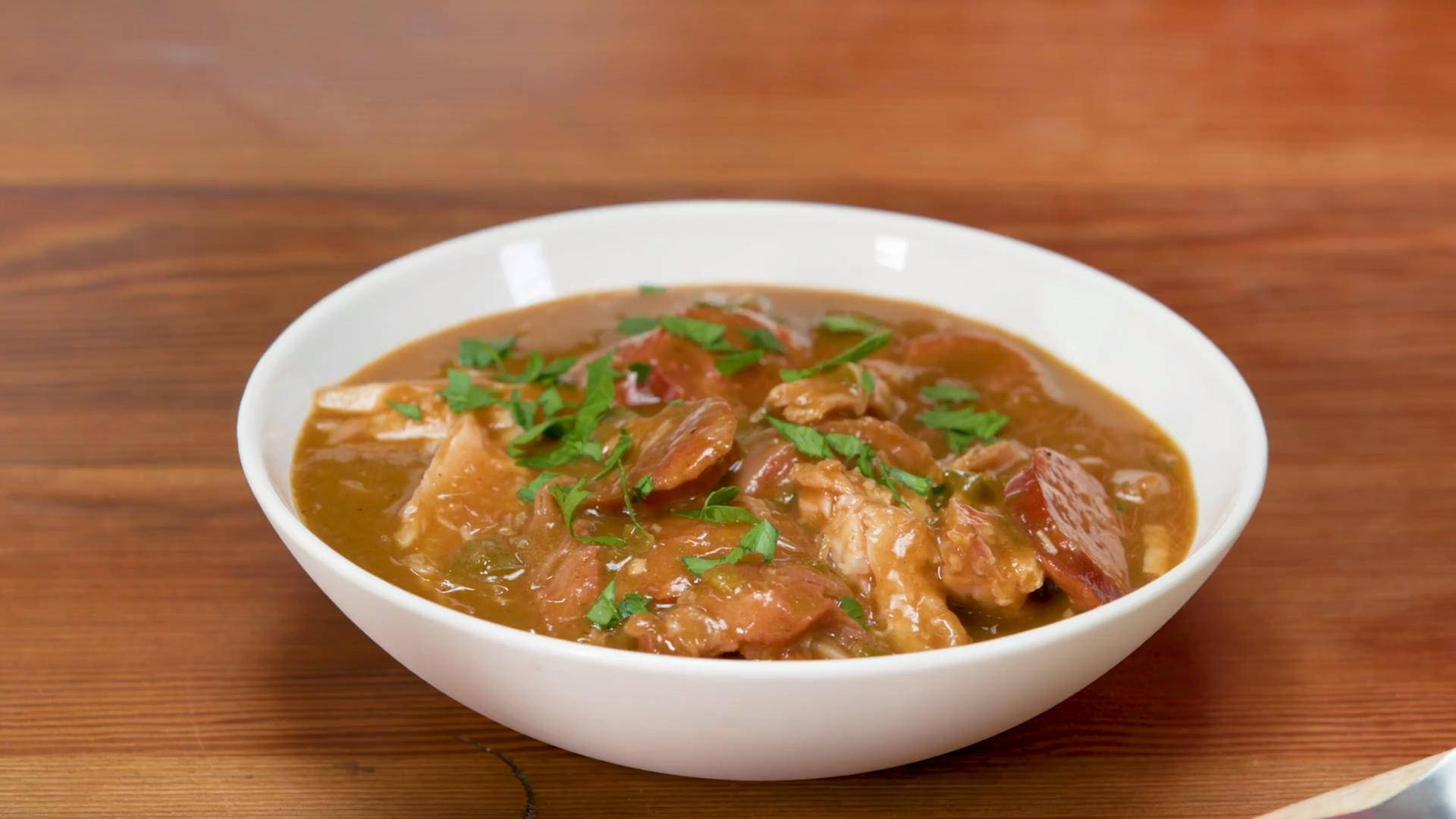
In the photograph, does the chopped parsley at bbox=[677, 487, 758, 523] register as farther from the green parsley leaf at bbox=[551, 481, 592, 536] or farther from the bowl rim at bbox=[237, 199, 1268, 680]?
the bowl rim at bbox=[237, 199, 1268, 680]

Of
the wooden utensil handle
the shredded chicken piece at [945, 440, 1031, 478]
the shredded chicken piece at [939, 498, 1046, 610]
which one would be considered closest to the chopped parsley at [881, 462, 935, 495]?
the shredded chicken piece at [945, 440, 1031, 478]

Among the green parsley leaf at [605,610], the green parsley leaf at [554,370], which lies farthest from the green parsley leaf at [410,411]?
the green parsley leaf at [605,610]

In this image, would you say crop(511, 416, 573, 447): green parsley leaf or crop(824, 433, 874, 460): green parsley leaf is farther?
crop(511, 416, 573, 447): green parsley leaf

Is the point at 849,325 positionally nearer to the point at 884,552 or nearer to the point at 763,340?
the point at 763,340

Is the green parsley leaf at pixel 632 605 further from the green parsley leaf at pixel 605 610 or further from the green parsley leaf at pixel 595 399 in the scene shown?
the green parsley leaf at pixel 595 399

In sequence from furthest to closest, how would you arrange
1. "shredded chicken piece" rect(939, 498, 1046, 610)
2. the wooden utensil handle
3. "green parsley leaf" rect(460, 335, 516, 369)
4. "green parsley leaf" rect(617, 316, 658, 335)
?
"green parsley leaf" rect(617, 316, 658, 335), "green parsley leaf" rect(460, 335, 516, 369), "shredded chicken piece" rect(939, 498, 1046, 610), the wooden utensil handle

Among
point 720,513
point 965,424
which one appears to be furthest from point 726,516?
point 965,424

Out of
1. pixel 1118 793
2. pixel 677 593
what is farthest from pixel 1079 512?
pixel 677 593

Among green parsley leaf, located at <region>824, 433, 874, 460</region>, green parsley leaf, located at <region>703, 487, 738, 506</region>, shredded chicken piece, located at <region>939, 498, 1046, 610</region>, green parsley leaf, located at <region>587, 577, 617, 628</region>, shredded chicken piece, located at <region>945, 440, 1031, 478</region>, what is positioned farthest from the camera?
shredded chicken piece, located at <region>945, 440, 1031, 478</region>
